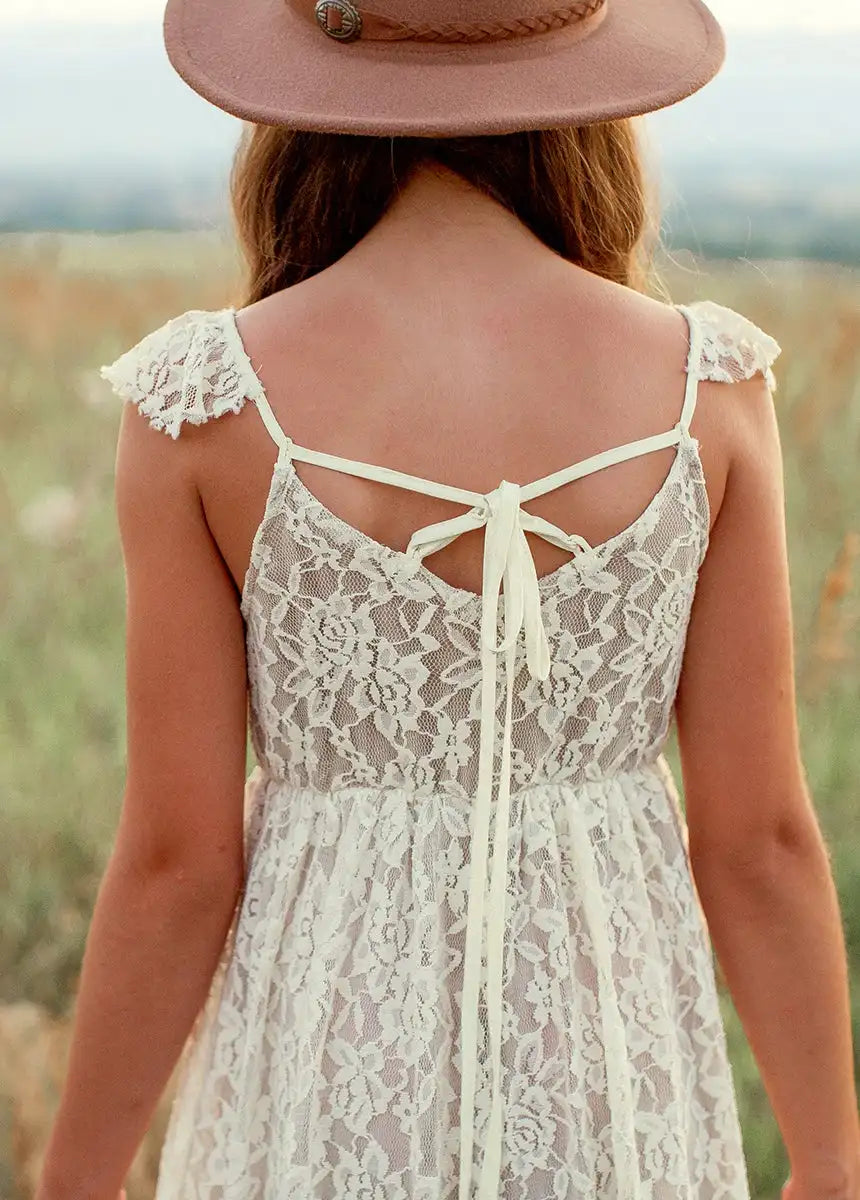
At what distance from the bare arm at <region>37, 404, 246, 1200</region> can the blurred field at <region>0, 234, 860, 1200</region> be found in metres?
0.97

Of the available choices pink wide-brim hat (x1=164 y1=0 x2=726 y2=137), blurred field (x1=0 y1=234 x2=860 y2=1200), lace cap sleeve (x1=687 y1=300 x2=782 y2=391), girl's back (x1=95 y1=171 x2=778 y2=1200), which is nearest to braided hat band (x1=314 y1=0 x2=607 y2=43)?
pink wide-brim hat (x1=164 y1=0 x2=726 y2=137)

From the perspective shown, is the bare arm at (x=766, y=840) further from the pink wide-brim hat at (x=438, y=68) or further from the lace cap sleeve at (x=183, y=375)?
the lace cap sleeve at (x=183, y=375)

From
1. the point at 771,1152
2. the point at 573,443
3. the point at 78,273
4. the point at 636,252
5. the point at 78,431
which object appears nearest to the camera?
the point at 573,443

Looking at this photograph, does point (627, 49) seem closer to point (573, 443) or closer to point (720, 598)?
point (573, 443)

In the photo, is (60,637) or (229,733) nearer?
(229,733)

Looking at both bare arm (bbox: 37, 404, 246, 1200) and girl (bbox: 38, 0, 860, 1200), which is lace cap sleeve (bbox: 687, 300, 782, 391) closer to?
girl (bbox: 38, 0, 860, 1200)

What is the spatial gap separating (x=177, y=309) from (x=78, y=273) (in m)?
0.15

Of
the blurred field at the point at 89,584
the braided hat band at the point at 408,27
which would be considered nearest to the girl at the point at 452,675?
the braided hat band at the point at 408,27

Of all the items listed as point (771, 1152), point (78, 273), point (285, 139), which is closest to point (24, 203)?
point (78, 273)

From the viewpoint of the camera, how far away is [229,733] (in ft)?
3.16

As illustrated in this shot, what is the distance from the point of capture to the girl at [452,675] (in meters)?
0.87

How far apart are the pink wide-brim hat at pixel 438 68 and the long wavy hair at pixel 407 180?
0.07 m

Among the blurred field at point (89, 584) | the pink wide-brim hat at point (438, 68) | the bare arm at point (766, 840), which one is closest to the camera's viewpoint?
the pink wide-brim hat at point (438, 68)

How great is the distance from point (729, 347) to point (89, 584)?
142 cm
